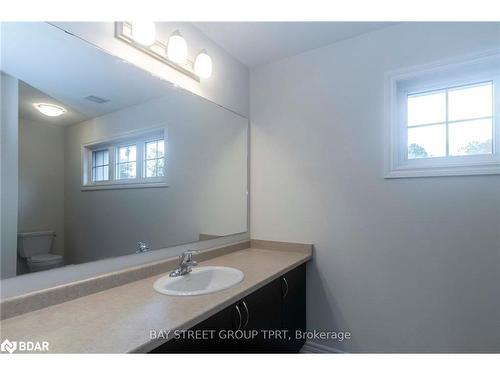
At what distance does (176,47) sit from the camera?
4.63ft

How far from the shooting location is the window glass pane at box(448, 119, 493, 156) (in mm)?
1417

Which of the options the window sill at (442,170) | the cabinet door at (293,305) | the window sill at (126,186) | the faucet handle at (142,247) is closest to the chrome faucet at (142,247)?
the faucet handle at (142,247)

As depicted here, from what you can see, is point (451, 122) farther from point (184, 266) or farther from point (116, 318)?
point (116, 318)

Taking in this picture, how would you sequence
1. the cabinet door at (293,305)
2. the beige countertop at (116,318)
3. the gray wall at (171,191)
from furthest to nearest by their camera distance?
the cabinet door at (293,305) < the gray wall at (171,191) < the beige countertop at (116,318)

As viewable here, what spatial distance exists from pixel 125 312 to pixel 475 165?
185 cm

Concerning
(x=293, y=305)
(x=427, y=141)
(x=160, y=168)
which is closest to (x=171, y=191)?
(x=160, y=168)

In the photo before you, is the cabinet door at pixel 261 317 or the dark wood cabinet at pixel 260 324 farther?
the cabinet door at pixel 261 317

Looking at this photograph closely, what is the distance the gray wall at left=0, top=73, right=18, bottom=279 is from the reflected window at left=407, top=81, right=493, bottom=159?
6.74 feet

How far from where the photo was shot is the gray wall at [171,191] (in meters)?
1.13

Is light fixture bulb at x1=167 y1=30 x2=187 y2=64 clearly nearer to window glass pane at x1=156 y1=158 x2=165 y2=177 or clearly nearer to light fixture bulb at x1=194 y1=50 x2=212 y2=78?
light fixture bulb at x1=194 y1=50 x2=212 y2=78

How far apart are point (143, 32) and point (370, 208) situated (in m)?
1.66

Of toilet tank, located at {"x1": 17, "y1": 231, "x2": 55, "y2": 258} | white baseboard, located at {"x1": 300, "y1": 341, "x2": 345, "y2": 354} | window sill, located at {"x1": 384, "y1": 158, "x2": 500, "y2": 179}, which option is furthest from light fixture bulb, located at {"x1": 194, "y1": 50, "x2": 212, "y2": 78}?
white baseboard, located at {"x1": 300, "y1": 341, "x2": 345, "y2": 354}

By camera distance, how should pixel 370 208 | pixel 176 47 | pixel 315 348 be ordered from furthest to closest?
pixel 315 348
pixel 370 208
pixel 176 47

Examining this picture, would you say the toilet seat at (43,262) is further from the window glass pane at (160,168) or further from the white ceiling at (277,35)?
the white ceiling at (277,35)
